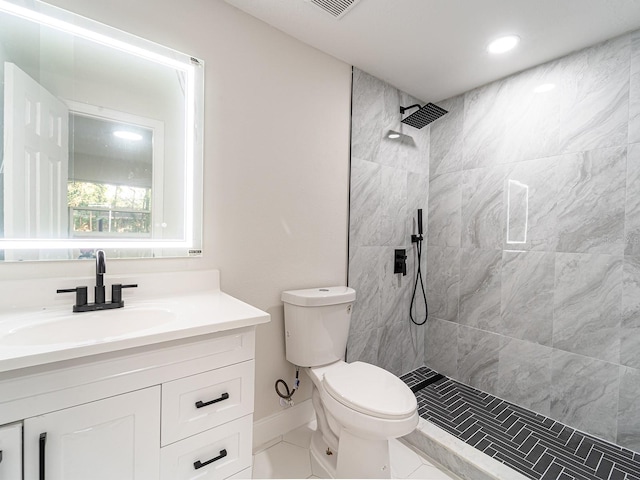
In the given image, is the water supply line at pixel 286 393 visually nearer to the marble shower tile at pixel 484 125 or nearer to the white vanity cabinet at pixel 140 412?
the white vanity cabinet at pixel 140 412

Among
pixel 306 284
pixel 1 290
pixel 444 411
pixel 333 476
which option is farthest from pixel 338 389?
pixel 1 290

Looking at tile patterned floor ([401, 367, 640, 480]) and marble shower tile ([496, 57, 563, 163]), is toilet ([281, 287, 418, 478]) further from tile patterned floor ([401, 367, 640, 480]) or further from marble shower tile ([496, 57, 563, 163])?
marble shower tile ([496, 57, 563, 163])

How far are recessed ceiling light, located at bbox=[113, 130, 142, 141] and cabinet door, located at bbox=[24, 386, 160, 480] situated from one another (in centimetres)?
108

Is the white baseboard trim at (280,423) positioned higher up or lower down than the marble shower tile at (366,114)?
lower down

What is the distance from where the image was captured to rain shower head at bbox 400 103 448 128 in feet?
6.99

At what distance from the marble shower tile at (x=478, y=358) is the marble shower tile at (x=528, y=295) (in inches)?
6.5

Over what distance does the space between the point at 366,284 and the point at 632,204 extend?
1596 mm

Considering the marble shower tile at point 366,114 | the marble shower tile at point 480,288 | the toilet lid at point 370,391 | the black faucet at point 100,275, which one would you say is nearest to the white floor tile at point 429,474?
the toilet lid at point 370,391

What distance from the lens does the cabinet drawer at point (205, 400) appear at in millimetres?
925

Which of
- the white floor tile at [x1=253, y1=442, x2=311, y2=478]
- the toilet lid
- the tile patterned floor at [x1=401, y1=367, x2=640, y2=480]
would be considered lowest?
the white floor tile at [x1=253, y1=442, x2=311, y2=478]

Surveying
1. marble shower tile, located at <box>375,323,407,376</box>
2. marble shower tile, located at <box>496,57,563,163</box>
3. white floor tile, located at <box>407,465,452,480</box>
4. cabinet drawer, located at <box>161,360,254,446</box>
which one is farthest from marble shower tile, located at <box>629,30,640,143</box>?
cabinet drawer, located at <box>161,360,254,446</box>

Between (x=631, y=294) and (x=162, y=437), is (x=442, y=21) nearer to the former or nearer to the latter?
(x=631, y=294)

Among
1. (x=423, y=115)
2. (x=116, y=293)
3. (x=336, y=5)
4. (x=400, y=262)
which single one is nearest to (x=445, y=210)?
(x=400, y=262)

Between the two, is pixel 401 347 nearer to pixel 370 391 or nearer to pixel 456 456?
pixel 456 456
